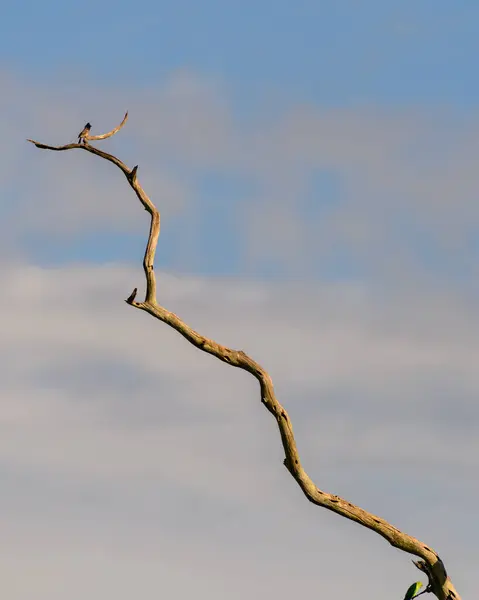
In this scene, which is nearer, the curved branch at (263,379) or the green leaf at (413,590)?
the curved branch at (263,379)

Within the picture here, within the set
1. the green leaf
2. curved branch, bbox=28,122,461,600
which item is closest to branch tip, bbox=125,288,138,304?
curved branch, bbox=28,122,461,600

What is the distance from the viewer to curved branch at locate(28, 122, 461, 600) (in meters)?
17.7

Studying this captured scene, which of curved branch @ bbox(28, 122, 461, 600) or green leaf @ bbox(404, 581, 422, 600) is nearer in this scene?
curved branch @ bbox(28, 122, 461, 600)

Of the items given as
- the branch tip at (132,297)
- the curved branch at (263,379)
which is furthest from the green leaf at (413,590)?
the branch tip at (132,297)

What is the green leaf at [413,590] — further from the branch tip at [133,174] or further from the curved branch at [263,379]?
the branch tip at [133,174]

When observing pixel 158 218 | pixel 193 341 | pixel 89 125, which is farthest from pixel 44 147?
pixel 193 341

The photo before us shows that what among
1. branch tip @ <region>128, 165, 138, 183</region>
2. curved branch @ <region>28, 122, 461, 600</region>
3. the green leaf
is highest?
branch tip @ <region>128, 165, 138, 183</region>

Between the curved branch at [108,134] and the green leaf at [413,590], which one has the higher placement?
the curved branch at [108,134]

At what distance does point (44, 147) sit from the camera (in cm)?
1791

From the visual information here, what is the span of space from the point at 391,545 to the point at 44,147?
452 inches

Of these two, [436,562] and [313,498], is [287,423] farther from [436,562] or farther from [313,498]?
[436,562]

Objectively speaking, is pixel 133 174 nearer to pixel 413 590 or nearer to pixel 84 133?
pixel 84 133

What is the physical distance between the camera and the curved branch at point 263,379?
17.7 meters

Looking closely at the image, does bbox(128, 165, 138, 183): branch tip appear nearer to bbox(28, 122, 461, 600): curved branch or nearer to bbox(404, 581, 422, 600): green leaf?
bbox(28, 122, 461, 600): curved branch
